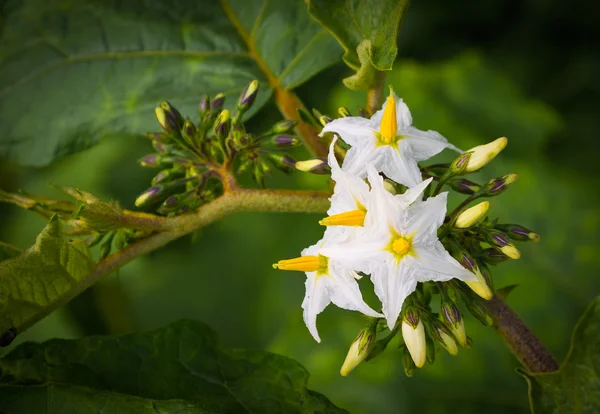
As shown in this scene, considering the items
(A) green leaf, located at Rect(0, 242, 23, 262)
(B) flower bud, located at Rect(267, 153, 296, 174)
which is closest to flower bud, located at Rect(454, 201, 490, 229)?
(B) flower bud, located at Rect(267, 153, 296, 174)

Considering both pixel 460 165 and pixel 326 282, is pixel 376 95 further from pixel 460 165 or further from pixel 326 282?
pixel 326 282

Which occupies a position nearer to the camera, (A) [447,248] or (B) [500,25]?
(A) [447,248]

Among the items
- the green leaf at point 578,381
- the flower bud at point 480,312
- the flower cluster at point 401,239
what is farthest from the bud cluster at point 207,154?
the green leaf at point 578,381

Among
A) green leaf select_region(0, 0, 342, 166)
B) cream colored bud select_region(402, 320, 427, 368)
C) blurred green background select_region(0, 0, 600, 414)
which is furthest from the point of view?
blurred green background select_region(0, 0, 600, 414)

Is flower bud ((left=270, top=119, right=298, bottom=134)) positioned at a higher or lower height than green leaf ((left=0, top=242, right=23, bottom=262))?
lower

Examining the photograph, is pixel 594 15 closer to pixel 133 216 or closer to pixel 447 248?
pixel 447 248

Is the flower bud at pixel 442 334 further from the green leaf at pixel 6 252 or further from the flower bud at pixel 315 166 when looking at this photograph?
the green leaf at pixel 6 252

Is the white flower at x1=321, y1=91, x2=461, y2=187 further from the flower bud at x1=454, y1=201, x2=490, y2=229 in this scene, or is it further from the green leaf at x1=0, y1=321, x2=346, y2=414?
the green leaf at x1=0, y1=321, x2=346, y2=414

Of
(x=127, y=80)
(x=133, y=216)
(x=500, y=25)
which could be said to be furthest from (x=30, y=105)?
(x=500, y=25)
